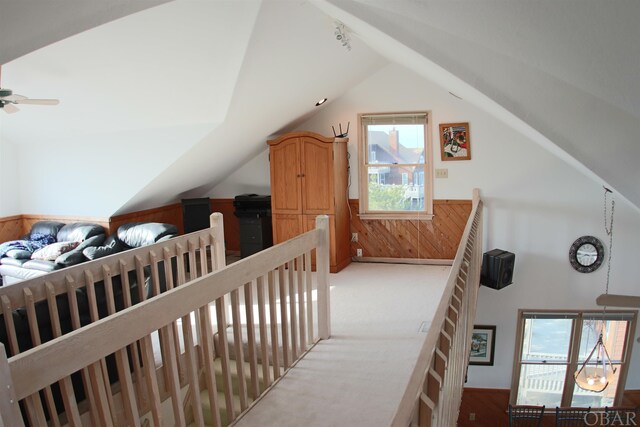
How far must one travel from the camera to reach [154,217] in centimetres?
609

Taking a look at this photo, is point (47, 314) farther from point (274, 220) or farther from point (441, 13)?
point (274, 220)

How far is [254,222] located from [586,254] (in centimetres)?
426

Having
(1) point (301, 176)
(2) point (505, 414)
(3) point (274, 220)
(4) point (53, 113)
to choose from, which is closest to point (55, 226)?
(4) point (53, 113)

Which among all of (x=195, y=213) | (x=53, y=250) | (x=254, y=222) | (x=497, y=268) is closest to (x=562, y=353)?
(x=497, y=268)

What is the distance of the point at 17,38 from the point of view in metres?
1.42

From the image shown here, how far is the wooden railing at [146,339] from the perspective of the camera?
4.75ft

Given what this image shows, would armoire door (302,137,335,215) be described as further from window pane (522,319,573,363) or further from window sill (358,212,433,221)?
window pane (522,319,573,363)

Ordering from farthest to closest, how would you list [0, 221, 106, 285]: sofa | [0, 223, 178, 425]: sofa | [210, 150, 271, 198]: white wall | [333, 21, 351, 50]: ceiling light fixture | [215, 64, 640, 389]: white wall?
[210, 150, 271, 198]: white wall < [215, 64, 640, 389]: white wall < [0, 221, 106, 285]: sofa < [333, 21, 351, 50]: ceiling light fixture < [0, 223, 178, 425]: sofa

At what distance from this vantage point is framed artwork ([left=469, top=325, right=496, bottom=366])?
5.77 m

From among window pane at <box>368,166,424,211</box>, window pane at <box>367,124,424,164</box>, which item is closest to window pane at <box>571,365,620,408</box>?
window pane at <box>368,166,424,211</box>

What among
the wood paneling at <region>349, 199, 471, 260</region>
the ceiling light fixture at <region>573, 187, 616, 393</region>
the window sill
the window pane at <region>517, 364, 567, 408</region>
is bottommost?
the window pane at <region>517, 364, 567, 408</region>

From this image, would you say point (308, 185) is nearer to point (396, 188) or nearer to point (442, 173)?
point (396, 188)

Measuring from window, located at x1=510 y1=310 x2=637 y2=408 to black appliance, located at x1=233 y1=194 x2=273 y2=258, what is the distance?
358cm

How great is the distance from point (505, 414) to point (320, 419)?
4601mm
